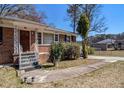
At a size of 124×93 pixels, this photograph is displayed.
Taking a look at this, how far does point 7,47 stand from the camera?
1417 centimetres

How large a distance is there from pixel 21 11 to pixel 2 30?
26132mm

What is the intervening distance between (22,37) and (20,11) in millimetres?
22594

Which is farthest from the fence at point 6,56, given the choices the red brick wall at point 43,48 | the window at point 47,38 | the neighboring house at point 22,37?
the window at point 47,38

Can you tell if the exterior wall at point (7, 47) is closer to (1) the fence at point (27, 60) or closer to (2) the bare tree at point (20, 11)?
(1) the fence at point (27, 60)

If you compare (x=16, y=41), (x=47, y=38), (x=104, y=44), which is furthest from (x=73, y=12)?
(x=104, y=44)

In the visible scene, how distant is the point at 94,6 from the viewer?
122 feet

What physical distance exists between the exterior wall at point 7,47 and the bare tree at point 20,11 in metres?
21.5

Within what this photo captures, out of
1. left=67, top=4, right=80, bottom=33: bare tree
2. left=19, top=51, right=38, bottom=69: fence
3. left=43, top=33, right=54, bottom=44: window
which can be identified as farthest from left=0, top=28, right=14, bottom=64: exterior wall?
left=67, top=4, right=80, bottom=33: bare tree

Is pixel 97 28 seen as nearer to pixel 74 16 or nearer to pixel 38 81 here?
pixel 74 16

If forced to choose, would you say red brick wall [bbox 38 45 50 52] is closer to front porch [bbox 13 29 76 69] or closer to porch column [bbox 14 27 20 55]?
front porch [bbox 13 29 76 69]

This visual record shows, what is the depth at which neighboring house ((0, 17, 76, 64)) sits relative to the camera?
1391cm

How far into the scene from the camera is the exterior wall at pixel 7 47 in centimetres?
1384

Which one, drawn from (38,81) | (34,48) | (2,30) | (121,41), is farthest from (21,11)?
(121,41)
